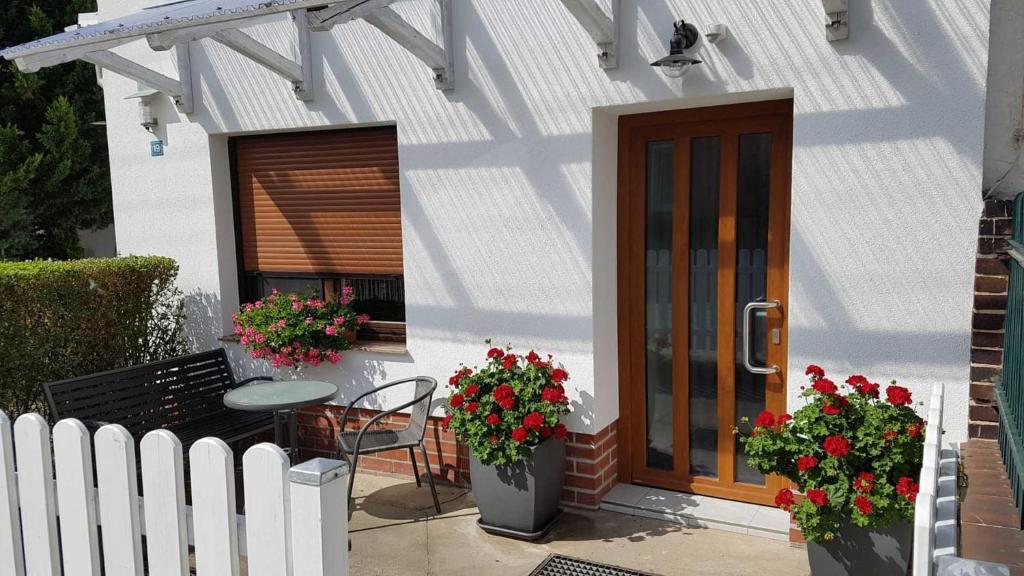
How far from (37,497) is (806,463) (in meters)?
3.01

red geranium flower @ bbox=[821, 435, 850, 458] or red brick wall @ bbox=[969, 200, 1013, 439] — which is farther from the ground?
red brick wall @ bbox=[969, 200, 1013, 439]

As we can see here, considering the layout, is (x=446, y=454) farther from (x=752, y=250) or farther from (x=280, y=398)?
(x=752, y=250)

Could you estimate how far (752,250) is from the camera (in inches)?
178

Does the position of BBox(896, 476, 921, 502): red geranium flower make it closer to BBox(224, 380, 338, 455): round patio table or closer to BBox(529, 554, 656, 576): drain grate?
BBox(529, 554, 656, 576): drain grate

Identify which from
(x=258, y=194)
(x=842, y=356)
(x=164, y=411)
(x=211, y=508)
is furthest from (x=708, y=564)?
(x=258, y=194)

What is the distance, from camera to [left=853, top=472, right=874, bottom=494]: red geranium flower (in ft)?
11.1

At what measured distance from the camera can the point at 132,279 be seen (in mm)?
5699

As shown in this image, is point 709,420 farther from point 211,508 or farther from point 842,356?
point 211,508

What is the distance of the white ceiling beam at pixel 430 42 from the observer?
4317mm

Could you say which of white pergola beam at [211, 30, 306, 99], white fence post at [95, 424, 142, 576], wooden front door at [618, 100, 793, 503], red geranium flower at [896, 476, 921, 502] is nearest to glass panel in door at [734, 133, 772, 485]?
wooden front door at [618, 100, 793, 503]

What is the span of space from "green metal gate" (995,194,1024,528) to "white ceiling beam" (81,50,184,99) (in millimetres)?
5188

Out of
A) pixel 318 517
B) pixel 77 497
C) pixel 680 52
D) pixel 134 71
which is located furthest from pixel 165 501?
pixel 134 71

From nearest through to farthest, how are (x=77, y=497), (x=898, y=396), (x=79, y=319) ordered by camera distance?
(x=77, y=497) < (x=898, y=396) < (x=79, y=319)

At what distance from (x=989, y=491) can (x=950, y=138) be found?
1.82m
